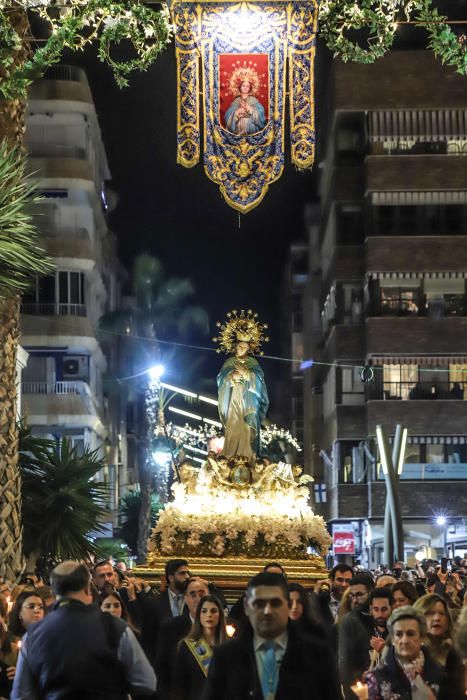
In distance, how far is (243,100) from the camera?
21047 millimetres

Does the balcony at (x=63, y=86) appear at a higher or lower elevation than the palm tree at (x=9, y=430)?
higher

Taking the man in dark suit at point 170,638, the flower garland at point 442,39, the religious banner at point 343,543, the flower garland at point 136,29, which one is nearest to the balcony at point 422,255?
the religious banner at point 343,543

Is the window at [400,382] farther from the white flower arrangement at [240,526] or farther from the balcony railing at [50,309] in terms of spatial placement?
the white flower arrangement at [240,526]

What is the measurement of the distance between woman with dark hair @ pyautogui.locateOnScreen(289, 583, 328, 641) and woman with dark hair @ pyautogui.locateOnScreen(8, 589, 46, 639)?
78.4 inches

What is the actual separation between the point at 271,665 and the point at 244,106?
1462 cm

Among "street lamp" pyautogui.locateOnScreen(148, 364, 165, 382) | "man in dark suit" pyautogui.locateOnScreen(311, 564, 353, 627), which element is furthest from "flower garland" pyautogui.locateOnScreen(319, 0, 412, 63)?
"street lamp" pyautogui.locateOnScreen(148, 364, 165, 382)

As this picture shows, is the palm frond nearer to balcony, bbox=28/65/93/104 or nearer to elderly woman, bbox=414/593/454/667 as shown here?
elderly woman, bbox=414/593/454/667

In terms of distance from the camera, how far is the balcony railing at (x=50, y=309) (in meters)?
61.0

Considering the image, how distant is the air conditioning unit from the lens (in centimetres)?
6181

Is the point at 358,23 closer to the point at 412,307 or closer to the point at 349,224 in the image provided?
the point at 412,307

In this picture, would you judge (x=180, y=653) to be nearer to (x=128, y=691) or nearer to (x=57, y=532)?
(x=128, y=691)

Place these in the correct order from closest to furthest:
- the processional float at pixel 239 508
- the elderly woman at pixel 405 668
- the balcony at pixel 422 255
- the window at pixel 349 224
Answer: the elderly woman at pixel 405 668, the processional float at pixel 239 508, the balcony at pixel 422 255, the window at pixel 349 224

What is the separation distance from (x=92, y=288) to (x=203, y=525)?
43.6 m

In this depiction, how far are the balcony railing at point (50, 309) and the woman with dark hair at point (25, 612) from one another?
48.9 meters
